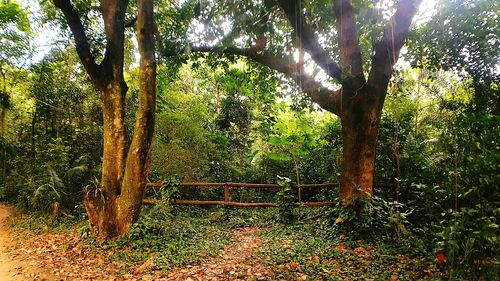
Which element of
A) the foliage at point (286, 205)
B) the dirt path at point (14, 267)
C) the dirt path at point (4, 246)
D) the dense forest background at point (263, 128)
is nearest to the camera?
the dirt path at point (14, 267)

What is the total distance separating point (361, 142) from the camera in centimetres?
663

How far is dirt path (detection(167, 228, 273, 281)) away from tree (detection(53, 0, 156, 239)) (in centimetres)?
202

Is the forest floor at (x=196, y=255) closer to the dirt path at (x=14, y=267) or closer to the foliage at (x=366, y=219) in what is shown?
the dirt path at (x=14, y=267)

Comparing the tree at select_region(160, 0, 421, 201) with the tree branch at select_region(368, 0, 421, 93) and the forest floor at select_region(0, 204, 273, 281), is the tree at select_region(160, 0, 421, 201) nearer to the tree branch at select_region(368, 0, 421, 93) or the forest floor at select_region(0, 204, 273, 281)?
the tree branch at select_region(368, 0, 421, 93)

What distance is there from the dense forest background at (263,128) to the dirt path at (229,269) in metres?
2.24

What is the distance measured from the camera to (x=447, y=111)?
6.90 metres

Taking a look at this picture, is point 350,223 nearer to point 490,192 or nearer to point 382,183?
point 382,183

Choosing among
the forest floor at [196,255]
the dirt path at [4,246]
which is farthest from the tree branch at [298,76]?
the dirt path at [4,246]

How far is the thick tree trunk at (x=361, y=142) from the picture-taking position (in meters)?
6.57

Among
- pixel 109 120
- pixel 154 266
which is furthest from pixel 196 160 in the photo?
pixel 154 266

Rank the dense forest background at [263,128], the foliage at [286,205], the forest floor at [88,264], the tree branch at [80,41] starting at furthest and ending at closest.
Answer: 1. the foliage at [286,205]
2. the tree branch at [80,41]
3. the dense forest background at [263,128]
4. the forest floor at [88,264]

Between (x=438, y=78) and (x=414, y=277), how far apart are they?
6479mm

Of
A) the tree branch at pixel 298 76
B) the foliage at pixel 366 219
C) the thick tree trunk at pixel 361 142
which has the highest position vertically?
the tree branch at pixel 298 76

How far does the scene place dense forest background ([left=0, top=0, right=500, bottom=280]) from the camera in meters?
5.68
